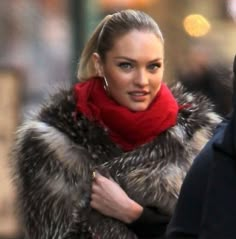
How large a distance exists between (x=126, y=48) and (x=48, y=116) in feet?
1.35

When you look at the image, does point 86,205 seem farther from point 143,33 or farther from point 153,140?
point 143,33

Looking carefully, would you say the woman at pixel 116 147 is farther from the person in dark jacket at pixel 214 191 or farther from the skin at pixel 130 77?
the person in dark jacket at pixel 214 191

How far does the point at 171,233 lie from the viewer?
248 centimetres

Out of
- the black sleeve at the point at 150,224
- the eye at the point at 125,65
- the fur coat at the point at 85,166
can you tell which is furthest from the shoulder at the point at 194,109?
the black sleeve at the point at 150,224

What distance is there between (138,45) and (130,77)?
12cm

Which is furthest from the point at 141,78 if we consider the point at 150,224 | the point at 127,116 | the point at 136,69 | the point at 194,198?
the point at 194,198

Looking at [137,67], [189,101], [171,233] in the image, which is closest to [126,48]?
[137,67]

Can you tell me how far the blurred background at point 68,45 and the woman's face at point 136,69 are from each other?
3.23 m

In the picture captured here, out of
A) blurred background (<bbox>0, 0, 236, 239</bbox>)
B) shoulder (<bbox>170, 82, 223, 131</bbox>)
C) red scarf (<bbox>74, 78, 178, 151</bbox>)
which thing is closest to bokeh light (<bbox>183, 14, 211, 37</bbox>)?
blurred background (<bbox>0, 0, 236, 239</bbox>)

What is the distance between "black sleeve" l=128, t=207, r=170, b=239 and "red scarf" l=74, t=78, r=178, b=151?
266 mm

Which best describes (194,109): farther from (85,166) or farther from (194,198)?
(194,198)

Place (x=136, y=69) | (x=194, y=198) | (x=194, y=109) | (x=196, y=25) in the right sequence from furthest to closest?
(x=196, y=25) < (x=194, y=109) < (x=136, y=69) < (x=194, y=198)

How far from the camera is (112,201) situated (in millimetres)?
3307

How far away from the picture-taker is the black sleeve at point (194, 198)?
7.78 feet
